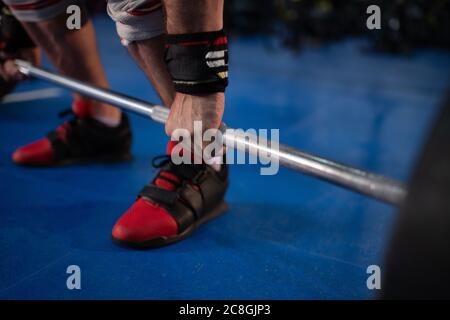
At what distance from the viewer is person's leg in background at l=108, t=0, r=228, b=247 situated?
0.91 metres

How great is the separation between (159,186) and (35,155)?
584 mm

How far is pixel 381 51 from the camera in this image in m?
4.15

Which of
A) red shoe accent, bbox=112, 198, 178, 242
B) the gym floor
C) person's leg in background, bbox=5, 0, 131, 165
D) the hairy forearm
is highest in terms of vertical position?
the hairy forearm

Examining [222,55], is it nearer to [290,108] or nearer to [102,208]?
[102,208]

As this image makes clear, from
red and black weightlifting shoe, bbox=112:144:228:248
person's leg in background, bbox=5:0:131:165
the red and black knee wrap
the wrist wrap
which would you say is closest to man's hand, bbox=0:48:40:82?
the wrist wrap

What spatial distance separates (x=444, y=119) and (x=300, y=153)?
345 millimetres

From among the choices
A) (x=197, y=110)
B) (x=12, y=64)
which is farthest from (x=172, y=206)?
(x=12, y=64)

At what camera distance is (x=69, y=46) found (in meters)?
1.26

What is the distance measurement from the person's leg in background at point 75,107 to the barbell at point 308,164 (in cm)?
35

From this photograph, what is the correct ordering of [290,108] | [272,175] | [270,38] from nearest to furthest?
[272,175] < [290,108] < [270,38]

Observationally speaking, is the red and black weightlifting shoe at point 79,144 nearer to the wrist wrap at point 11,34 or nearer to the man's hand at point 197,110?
the wrist wrap at point 11,34

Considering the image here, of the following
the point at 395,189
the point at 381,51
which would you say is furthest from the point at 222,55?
the point at 381,51

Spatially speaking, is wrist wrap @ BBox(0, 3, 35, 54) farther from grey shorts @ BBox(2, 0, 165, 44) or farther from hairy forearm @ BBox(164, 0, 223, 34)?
hairy forearm @ BBox(164, 0, 223, 34)

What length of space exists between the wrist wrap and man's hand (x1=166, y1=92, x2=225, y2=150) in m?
0.96
